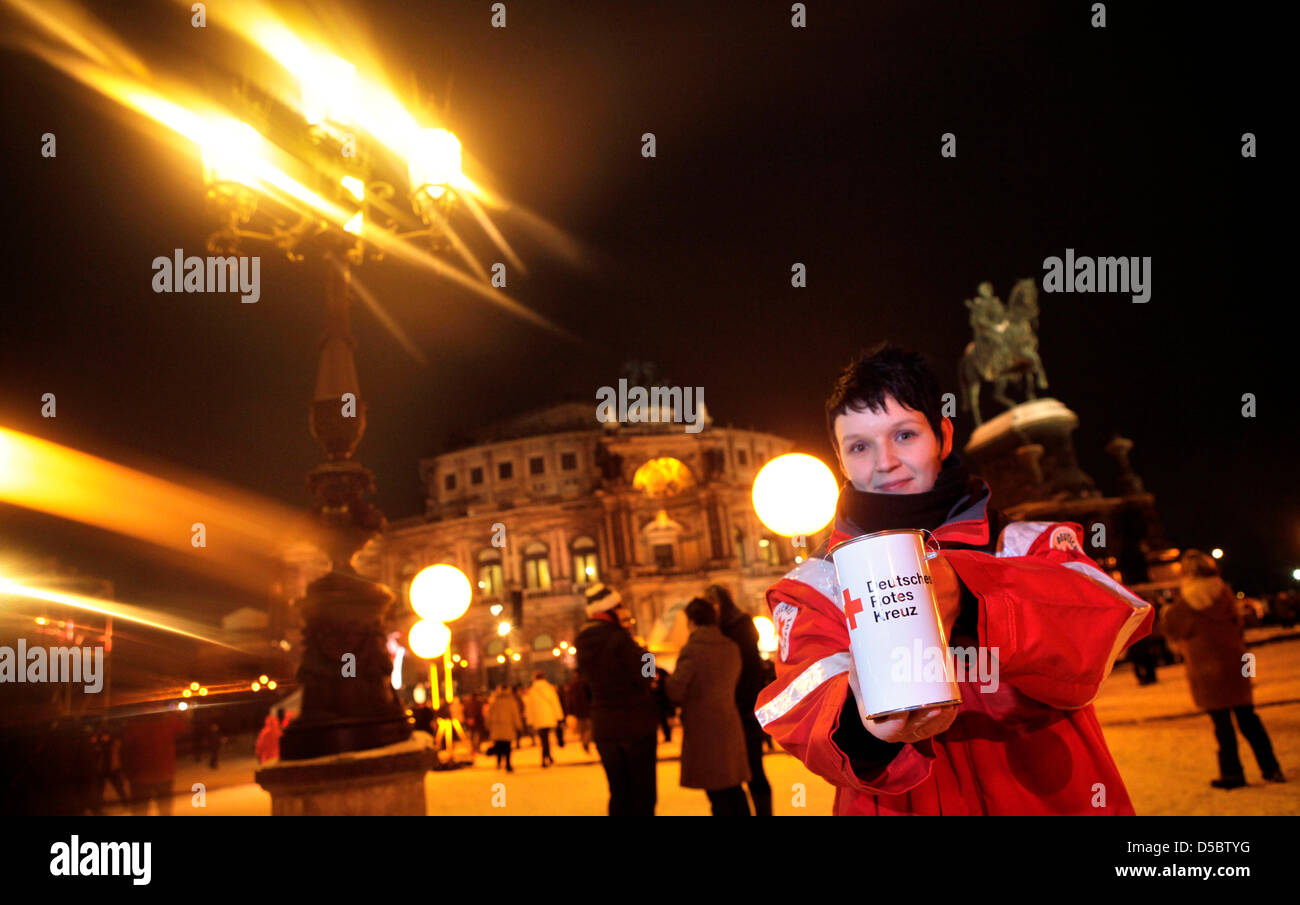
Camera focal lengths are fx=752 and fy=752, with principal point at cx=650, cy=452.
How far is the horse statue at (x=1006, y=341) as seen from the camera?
2503 centimetres

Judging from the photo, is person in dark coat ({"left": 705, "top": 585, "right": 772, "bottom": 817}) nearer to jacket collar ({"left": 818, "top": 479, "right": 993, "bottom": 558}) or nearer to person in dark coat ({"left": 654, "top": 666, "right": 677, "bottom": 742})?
person in dark coat ({"left": 654, "top": 666, "right": 677, "bottom": 742})

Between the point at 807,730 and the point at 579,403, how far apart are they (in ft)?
221

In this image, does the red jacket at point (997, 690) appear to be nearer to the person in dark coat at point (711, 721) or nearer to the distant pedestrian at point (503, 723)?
the person in dark coat at point (711, 721)

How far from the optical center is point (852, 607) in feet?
3.80

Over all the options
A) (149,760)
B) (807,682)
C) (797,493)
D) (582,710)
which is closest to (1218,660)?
(797,493)

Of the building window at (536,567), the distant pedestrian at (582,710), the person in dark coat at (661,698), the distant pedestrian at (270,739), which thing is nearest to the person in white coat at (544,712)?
the distant pedestrian at (582,710)

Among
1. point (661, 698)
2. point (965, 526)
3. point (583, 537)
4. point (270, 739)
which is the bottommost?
point (270, 739)

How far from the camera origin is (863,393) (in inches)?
68.8

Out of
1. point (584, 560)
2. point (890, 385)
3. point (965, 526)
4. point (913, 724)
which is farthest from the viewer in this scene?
point (584, 560)

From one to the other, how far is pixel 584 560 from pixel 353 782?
2110 inches

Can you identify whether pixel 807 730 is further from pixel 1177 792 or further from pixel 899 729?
pixel 1177 792

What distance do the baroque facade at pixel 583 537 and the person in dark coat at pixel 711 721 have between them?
154 ft

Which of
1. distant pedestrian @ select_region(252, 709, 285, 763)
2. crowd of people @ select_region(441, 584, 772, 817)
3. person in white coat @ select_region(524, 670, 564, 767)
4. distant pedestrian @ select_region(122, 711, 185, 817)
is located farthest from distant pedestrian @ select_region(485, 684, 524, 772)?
crowd of people @ select_region(441, 584, 772, 817)

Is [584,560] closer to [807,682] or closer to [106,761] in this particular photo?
[106,761]
